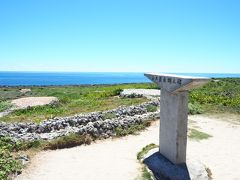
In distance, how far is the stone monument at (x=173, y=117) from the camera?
12.0 meters

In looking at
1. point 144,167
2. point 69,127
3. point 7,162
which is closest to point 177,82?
point 144,167

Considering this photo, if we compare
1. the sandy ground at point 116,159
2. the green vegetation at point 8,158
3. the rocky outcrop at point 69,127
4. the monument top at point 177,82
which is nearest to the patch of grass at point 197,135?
the sandy ground at point 116,159

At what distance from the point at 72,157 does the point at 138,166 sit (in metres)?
3.13

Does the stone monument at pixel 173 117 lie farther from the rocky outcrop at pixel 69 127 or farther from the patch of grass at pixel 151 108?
the patch of grass at pixel 151 108

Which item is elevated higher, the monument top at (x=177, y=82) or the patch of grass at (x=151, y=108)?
the monument top at (x=177, y=82)

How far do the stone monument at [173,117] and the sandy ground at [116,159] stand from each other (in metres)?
1.51

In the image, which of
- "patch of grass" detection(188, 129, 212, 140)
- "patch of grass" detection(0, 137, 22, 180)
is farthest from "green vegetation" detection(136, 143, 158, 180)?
"patch of grass" detection(0, 137, 22, 180)

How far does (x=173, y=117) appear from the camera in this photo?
1248 cm

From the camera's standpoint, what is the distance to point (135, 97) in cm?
3578

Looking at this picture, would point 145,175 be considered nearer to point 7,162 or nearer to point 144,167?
point 144,167

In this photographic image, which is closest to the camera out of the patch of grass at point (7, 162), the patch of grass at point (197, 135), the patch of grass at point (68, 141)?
the patch of grass at point (7, 162)

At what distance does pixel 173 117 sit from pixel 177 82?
66.0 inches

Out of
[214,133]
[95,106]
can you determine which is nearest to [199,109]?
[214,133]

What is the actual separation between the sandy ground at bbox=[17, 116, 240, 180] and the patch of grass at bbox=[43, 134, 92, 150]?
477 millimetres
